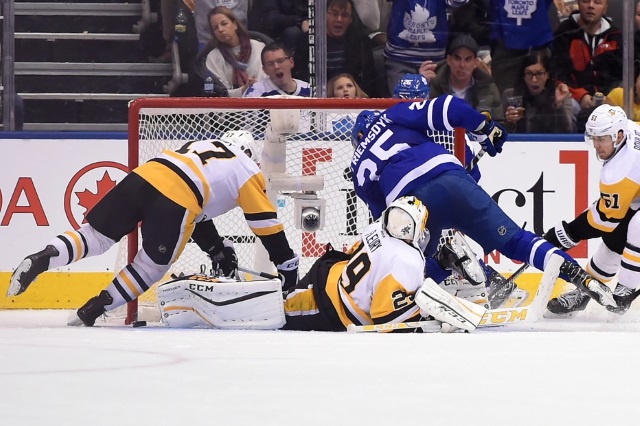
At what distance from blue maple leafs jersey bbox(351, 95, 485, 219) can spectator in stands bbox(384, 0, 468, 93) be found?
121cm

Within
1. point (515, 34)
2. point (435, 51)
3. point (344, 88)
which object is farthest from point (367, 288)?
point (515, 34)

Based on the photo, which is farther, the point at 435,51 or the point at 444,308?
the point at 435,51

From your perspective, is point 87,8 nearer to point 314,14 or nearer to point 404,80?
point 314,14

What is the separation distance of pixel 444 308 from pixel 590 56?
2666mm

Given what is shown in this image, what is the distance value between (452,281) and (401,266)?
1.11 meters

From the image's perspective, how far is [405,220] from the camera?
4.10m

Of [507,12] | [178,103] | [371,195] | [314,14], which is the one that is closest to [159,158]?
[178,103]

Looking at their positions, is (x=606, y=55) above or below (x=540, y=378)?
above

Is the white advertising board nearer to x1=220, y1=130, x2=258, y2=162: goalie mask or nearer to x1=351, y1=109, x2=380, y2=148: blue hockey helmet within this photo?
x1=220, y1=130, x2=258, y2=162: goalie mask

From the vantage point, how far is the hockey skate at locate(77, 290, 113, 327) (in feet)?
15.0

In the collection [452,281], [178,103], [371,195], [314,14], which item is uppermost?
[314,14]

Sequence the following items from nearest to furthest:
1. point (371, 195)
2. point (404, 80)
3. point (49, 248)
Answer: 1. point (49, 248)
2. point (371, 195)
3. point (404, 80)

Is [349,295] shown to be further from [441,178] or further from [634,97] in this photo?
[634,97]

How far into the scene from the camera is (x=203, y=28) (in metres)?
5.89
